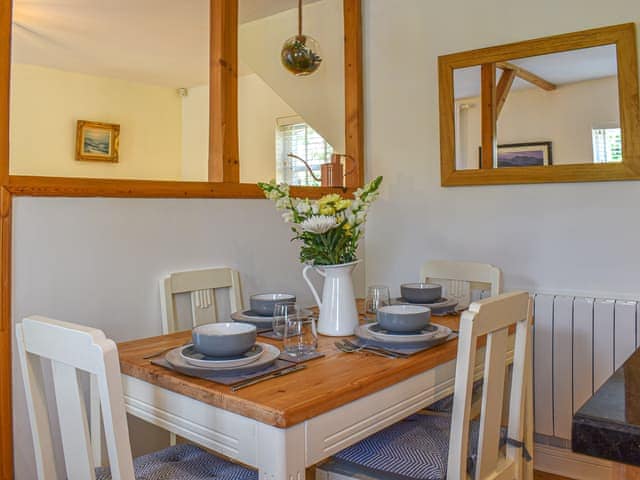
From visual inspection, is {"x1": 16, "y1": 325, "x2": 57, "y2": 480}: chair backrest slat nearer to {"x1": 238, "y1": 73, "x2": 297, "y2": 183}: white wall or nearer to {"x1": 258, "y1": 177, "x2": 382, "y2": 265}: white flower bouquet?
{"x1": 258, "y1": 177, "x2": 382, "y2": 265}: white flower bouquet

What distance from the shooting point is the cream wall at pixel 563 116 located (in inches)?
89.0

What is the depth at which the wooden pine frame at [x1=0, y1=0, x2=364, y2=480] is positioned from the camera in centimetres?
159

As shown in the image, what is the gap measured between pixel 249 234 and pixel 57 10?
2.32 meters

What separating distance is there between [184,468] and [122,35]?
3523mm

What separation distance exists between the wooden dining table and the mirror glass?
1.29 meters

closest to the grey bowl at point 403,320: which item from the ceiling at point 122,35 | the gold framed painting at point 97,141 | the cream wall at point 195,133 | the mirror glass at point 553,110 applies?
the mirror glass at point 553,110

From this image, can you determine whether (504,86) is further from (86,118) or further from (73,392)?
(86,118)

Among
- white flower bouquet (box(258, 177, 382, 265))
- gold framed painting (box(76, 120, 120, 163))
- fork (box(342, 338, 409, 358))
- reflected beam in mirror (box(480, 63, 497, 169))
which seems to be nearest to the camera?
fork (box(342, 338, 409, 358))

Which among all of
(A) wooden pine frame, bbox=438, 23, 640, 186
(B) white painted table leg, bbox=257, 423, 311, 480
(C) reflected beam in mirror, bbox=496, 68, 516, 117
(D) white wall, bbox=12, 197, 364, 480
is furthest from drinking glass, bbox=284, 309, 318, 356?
(C) reflected beam in mirror, bbox=496, 68, 516, 117

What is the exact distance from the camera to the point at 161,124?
5652 millimetres

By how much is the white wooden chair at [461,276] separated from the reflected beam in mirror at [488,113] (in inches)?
20.7

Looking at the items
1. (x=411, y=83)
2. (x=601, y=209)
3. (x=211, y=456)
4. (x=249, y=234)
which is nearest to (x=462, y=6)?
(x=411, y=83)

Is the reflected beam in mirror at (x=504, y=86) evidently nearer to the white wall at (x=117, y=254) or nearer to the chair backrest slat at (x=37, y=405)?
the white wall at (x=117, y=254)

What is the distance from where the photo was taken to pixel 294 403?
1.10 m
